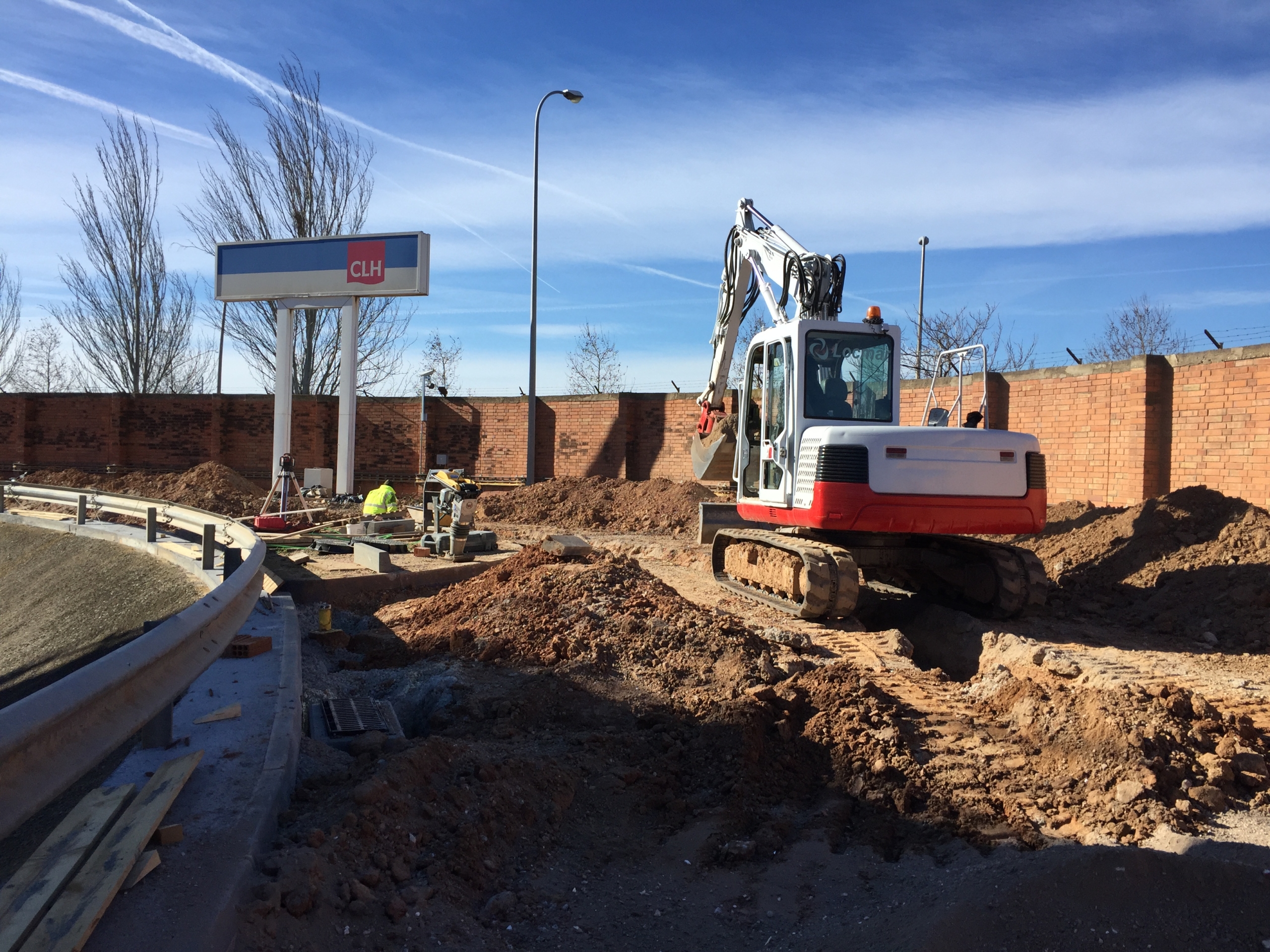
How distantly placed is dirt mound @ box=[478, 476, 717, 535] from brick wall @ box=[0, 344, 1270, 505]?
263cm

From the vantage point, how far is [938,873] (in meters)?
3.79

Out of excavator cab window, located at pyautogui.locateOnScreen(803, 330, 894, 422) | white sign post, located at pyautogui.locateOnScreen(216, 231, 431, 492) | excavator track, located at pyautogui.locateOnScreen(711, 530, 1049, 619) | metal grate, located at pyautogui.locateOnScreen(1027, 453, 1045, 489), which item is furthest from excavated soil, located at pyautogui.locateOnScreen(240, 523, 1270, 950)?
white sign post, located at pyautogui.locateOnScreen(216, 231, 431, 492)

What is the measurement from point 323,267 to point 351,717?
1715 centimetres

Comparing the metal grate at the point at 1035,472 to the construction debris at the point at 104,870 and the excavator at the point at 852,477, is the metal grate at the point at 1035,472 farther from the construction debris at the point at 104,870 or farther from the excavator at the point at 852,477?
the construction debris at the point at 104,870

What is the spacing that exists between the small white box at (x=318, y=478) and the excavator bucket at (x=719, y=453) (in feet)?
34.4

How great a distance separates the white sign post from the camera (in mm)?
19734

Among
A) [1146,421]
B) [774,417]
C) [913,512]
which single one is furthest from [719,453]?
[1146,421]

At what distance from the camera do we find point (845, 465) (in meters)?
8.81

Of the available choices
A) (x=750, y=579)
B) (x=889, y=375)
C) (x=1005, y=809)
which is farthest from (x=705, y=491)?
(x=1005, y=809)

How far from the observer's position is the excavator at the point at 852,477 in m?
8.84

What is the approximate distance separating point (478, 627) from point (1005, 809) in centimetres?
459

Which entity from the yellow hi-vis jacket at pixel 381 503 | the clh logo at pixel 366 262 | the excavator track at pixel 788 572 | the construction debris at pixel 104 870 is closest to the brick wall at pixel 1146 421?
the excavator track at pixel 788 572

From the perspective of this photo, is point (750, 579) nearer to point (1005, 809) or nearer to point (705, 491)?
point (1005, 809)

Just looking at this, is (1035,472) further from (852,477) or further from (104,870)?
(104,870)
